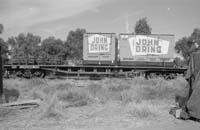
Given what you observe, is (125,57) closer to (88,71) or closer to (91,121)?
(88,71)

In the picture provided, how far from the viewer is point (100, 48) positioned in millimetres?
15047

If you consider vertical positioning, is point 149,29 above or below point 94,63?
above

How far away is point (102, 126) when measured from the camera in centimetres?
423

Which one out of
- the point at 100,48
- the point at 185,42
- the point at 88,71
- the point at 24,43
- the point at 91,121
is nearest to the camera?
the point at 91,121

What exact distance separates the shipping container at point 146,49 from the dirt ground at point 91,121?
31.5ft

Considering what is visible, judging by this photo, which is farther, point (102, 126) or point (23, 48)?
point (23, 48)

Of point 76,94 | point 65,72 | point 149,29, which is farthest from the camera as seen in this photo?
point 149,29

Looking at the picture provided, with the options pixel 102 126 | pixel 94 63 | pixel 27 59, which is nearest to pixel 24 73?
pixel 27 59

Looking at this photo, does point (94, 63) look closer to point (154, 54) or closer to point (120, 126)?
point (154, 54)

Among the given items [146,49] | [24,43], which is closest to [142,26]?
[146,49]

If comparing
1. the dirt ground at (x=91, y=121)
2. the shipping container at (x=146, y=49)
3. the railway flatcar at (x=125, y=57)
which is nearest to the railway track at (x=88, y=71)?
the railway flatcar at (x=125, y=57)

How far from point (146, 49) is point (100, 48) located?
3.95m

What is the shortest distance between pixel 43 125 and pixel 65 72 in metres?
10.7

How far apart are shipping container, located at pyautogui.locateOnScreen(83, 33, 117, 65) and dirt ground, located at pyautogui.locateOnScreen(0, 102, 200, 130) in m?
9.52
